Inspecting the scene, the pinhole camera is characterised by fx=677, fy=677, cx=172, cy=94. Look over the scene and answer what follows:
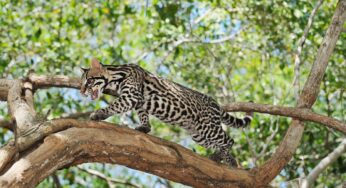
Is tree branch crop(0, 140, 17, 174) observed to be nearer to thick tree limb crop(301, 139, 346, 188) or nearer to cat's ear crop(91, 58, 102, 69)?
cat's ear crop(91, 58, 102, 69)

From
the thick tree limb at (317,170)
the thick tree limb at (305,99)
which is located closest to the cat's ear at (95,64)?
the thick tree limb at (305,99)

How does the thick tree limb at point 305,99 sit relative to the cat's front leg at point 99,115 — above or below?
above

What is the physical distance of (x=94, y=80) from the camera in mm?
6797

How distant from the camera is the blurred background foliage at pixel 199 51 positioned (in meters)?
10.0

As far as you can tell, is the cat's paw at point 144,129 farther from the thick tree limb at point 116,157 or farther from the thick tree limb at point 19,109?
the thick tree limb at point 19,109

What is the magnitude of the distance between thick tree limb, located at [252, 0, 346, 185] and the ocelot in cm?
90

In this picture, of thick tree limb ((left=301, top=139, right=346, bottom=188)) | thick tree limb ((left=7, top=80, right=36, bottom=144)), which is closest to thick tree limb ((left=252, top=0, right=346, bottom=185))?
thick tree limb ((left=301, top=139, right=346, bottom=188))

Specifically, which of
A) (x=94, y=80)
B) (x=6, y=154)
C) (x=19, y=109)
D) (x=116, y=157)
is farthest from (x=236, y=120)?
(x=6, y=154)

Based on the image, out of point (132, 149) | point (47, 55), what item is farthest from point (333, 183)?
point (132, 149)

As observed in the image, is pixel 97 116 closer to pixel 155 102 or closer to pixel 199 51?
pixel 155 102

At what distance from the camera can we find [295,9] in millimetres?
9688

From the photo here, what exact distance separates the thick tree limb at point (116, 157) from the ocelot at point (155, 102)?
0.80 m

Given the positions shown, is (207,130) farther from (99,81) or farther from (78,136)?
(78,136)

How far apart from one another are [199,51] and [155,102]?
15.4 feet
